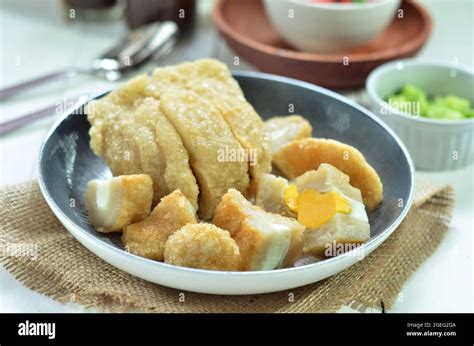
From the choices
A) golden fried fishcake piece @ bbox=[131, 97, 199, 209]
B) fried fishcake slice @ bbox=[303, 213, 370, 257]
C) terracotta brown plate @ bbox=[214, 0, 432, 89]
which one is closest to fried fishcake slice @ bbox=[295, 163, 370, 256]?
fried fishcake slice @ bbox=[303, 213, 370, 257]

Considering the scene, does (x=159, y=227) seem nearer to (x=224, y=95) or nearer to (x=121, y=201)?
(x=121, y=201)

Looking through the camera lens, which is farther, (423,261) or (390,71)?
(390,71)

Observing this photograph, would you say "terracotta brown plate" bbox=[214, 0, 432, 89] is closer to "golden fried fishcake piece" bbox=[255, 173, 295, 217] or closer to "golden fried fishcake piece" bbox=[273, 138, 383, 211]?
"golden fried fishcake piece" bbox=[273, 138, 383, 211]

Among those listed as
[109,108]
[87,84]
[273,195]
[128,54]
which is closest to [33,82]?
[87,84]

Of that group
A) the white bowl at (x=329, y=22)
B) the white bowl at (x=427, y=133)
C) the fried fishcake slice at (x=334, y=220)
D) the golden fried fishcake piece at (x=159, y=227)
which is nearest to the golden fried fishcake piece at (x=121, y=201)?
the golden fried fishcake piece at (x=159, y=227)

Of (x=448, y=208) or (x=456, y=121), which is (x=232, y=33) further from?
(x=448, y=208)
